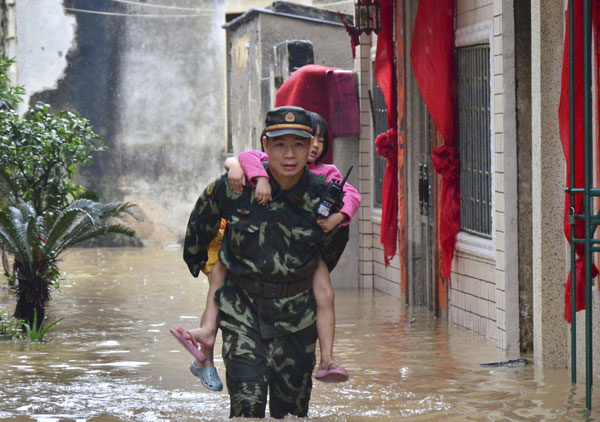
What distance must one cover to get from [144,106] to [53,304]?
9.10 metres

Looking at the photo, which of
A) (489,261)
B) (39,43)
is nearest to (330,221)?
(489,261)

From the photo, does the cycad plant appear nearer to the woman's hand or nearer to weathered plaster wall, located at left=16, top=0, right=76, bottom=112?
the woman's hand

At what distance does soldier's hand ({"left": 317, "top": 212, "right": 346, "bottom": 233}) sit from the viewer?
5898 millimetres

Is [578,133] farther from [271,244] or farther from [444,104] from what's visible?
[444,104]

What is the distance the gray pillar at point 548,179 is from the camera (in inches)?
328

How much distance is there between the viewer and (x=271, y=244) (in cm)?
590

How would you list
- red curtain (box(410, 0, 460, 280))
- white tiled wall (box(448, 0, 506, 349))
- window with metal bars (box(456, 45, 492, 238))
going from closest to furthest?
1. white tiled wall (box(448, 0, 506, 349))
2. window with metal bars (box(456, 45, 492, 238))
3. red curtain (box(410, 0, 460, 280))

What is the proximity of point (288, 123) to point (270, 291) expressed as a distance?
2.71 ft

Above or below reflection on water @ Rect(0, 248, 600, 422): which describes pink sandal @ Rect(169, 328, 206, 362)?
above

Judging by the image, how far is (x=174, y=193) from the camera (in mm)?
21828

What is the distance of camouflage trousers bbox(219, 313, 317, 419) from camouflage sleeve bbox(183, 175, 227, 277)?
38 centimetres

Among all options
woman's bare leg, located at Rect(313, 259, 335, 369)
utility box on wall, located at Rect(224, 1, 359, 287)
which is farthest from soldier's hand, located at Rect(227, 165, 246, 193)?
utility box on wall, located at Rect(224, 1, 359, 287)

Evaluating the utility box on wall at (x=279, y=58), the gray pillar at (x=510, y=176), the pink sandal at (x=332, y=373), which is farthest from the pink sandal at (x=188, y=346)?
the utility box on wall at (x=279, y=58)

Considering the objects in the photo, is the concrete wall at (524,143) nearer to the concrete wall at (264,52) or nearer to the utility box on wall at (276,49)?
the utility box on wall at (276,49)
